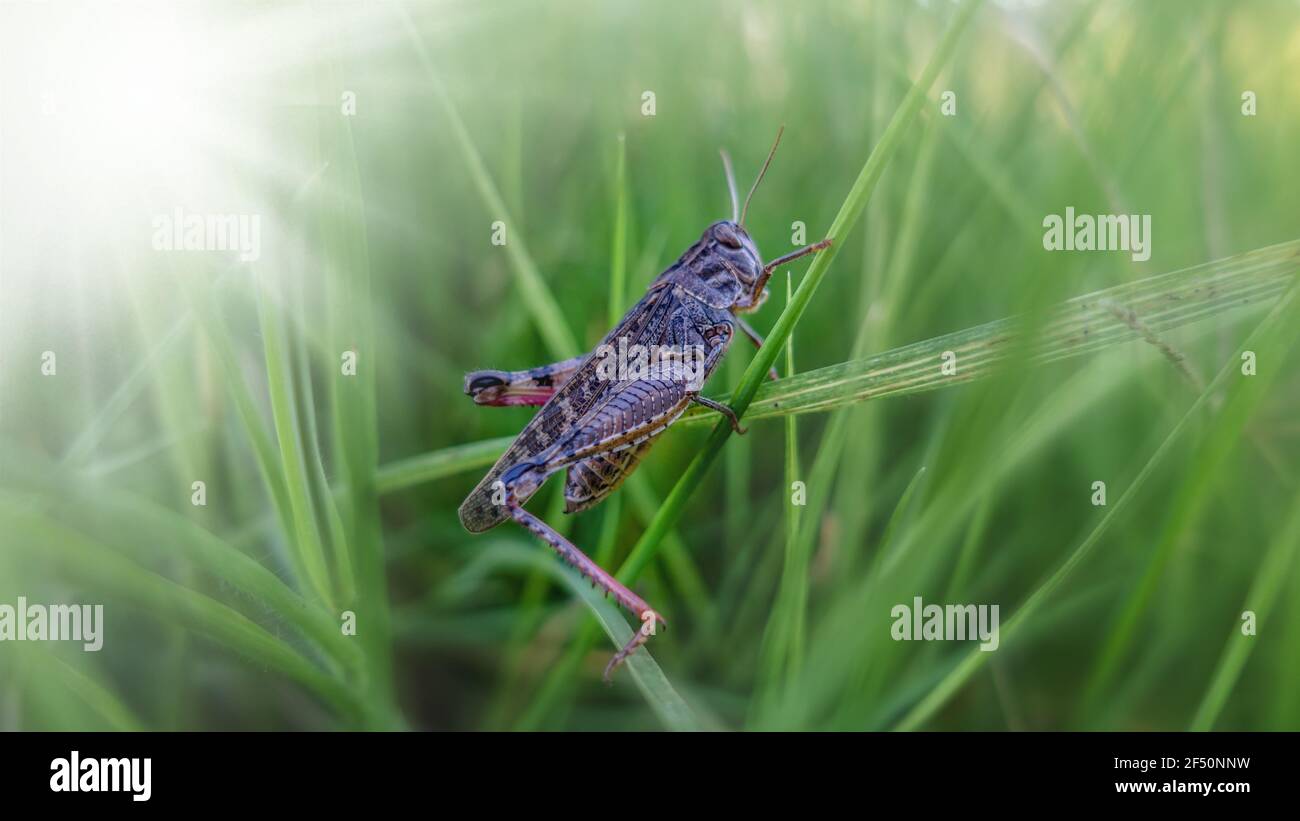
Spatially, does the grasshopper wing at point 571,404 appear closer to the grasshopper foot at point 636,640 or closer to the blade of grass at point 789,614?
the grasshopper foot at point 636,640

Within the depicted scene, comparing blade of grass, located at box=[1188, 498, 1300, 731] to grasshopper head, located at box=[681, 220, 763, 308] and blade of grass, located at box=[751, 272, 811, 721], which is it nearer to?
blade of grass, located at box=[751, 272, 811, 721]

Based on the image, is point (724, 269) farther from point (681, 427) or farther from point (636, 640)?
point (636, 640)

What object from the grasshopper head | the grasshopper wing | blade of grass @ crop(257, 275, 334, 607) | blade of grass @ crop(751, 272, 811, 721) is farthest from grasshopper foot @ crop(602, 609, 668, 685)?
the grasshopper head

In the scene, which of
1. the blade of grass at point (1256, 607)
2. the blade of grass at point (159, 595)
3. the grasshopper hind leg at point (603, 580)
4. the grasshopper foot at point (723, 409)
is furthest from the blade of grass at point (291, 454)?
the blade of grass at point (1256, 607)

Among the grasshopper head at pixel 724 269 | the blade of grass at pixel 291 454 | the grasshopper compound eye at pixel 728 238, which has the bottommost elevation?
the blade of grass at pixel 291 454

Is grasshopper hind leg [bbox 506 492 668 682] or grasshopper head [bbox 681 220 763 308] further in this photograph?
grasshopper head [bbox 681 220 763 308]
